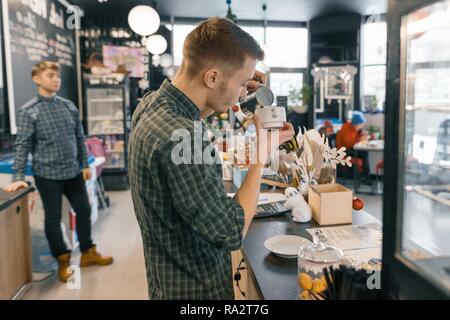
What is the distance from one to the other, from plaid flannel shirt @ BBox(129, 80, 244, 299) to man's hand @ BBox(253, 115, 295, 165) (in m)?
0.22

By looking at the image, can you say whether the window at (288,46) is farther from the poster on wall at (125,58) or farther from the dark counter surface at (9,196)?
the dark counter surface at (9,196)

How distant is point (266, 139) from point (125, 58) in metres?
6.61

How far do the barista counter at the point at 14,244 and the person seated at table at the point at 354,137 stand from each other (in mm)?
4465

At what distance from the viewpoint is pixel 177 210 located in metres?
1.01

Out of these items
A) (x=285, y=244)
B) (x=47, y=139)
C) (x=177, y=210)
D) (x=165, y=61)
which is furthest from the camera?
(x=165, y=61)

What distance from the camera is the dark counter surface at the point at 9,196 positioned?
2.52m

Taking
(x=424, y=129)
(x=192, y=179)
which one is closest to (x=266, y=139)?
(x=192, y=179)

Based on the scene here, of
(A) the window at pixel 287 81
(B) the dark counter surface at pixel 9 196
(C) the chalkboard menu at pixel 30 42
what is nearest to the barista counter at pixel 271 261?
(B) the dark counter surface at pixel 9 196

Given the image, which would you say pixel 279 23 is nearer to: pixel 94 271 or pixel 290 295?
pixel 94 271

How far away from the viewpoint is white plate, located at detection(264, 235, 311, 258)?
4.65ft

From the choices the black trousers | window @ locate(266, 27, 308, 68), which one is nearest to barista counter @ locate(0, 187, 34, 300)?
the black trousers

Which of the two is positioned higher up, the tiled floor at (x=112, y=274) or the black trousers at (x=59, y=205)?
the black trousers at (x=59, y=205)

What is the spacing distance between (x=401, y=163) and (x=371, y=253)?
768 mm

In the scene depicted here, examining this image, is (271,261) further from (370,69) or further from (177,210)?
(370,69)
